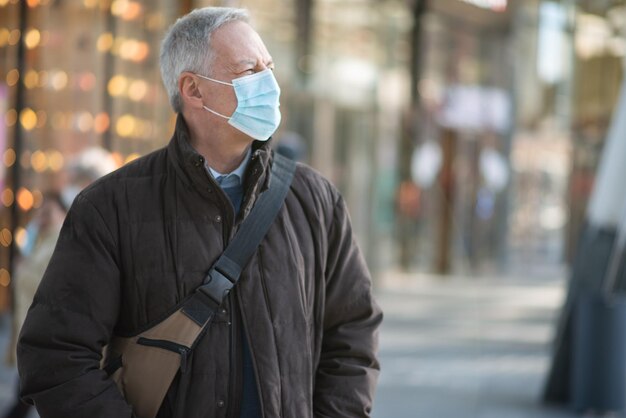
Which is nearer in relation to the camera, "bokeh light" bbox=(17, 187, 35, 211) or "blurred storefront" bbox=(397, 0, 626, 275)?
"bokeh light" bbox=(17, 187, 35, 211)

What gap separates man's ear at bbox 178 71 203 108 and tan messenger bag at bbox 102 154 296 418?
0.36m

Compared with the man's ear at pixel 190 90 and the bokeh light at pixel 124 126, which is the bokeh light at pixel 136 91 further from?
the man's ear at pixel 190 90

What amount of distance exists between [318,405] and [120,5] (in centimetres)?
862

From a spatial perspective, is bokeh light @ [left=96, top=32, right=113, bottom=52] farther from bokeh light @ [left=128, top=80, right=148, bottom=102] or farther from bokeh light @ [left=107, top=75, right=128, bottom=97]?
bokeh light @ [left=128, top=80, right=148, bottom=102]

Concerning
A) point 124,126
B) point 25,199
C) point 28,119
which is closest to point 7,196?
point 25,199

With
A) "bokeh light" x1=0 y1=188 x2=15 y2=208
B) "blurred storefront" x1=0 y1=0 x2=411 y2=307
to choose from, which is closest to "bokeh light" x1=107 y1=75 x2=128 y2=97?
"blurred storefront" x1=0 y1=0 x2=411 y2=307

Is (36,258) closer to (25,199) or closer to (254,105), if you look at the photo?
(254,105)

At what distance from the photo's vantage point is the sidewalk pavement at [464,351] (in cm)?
865

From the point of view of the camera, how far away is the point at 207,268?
2.78 meters

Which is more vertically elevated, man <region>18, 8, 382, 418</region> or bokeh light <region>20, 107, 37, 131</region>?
man <region>18, 8, 382, 418</region>

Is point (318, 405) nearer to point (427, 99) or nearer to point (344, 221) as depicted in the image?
point (344, 221)

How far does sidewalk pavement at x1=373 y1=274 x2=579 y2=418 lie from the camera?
8.65 m

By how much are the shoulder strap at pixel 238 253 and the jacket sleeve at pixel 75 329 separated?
0.20 m

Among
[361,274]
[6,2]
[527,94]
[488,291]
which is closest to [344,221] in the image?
[361,274]
